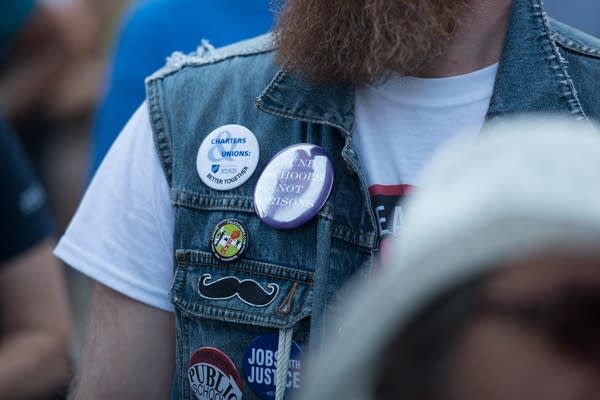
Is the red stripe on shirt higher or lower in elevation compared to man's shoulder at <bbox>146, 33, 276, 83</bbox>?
lower

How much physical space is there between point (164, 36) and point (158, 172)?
44.6 inches

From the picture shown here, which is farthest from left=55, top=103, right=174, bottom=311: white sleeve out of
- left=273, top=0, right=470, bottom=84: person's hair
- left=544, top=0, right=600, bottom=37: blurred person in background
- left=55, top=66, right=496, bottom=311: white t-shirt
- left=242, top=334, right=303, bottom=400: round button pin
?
left=544, top=0, right=600, bottom=37: blurred person in background

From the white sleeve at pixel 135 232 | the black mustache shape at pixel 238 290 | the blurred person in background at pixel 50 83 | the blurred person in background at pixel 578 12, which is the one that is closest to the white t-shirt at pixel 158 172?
the white sleeve at pixel 135 232

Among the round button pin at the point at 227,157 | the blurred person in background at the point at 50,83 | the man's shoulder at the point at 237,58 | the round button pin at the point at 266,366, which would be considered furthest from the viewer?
the blurred person in background at the point at 50,83

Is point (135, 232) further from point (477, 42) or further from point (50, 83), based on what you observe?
point (50, 83)

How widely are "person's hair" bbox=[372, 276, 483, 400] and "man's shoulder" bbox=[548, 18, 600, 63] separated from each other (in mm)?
1094

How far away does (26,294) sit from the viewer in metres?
2.89

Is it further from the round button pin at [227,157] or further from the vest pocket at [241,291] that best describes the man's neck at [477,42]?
the vest pocket at [241,291]

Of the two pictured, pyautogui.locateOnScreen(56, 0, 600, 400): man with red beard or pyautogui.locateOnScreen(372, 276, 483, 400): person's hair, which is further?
pyautogui.locateOnScreen(56, 0, 600, 400): man with red beard

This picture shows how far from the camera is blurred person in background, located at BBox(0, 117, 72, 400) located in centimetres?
281

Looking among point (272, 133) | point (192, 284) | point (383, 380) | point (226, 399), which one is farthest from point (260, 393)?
point (383, 380)

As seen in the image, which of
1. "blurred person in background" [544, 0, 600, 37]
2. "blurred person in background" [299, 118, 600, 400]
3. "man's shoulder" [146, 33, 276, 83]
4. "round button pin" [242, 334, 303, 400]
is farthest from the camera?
"blurred person in background" [544, 0, 600, 37]

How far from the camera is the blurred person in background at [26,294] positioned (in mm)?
2812

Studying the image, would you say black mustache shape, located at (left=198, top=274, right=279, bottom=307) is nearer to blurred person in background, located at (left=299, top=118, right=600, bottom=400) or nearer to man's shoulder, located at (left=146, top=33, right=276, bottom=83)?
man's shoulder, located at (left=146, top=33, right=276, bottom=83)
